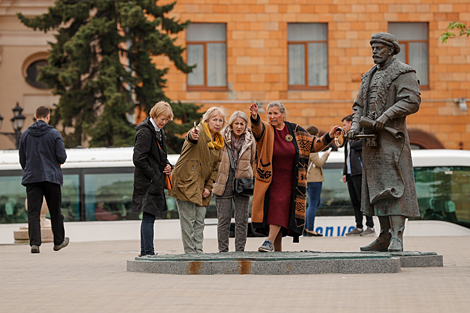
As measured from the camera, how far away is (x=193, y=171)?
10.4 metres

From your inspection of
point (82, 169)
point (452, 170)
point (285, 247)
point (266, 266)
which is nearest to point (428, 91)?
point (452, 170)

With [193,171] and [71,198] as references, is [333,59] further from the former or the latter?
[193,171]

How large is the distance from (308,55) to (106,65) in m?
8.58

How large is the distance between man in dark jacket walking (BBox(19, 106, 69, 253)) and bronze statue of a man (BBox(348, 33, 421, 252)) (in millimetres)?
4770

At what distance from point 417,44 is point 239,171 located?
2112 centimetres

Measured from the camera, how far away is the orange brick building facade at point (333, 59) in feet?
98.6

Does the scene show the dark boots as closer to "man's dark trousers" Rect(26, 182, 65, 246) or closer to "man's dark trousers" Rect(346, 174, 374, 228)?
"man's dark trousers" Rect(26, 182, 65, 246)

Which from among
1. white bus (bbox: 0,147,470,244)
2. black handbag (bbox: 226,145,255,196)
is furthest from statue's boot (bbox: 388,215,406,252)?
white bus (bbox: 0,147,470,244)

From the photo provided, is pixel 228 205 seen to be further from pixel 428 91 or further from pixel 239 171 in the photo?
pixel 428 91

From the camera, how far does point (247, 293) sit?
698 cm

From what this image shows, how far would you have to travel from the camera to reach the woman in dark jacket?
10.2 metres

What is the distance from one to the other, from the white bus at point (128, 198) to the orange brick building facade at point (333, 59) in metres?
10.6

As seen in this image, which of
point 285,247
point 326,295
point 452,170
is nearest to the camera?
point 326,295

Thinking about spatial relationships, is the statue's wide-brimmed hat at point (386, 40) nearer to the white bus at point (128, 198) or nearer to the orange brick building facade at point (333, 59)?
the white bus at point (128, 198)
